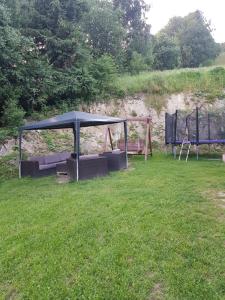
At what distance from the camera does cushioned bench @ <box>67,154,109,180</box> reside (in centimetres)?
680

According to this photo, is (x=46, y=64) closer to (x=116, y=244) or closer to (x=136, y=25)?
(x=116, y=244)

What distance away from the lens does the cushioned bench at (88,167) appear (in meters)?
6.80

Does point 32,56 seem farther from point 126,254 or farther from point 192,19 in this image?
point 192,19

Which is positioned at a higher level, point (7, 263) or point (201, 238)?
point (201, 238)

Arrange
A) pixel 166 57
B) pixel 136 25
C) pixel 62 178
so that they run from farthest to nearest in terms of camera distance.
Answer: pixel 166 57 → pixel 136 25 → pixel 62 178

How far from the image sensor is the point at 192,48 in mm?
29047

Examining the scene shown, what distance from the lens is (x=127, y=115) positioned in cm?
1327

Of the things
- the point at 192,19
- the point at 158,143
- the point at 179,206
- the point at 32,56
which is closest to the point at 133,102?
the point at 158,143

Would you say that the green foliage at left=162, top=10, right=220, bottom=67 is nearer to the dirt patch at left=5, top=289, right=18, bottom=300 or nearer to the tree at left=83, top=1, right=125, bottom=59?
the tree at left=83, top=1, right=125, bottom=59

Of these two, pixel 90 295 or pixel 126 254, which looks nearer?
pixel 90 295

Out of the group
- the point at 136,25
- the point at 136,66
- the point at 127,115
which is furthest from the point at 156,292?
the point at 136,25

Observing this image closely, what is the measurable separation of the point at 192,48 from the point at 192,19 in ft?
16.6

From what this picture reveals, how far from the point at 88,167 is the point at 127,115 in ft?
22.3

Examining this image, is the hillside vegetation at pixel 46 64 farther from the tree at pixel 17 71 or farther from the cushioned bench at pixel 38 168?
the cushioned bench at pixel 38 168
